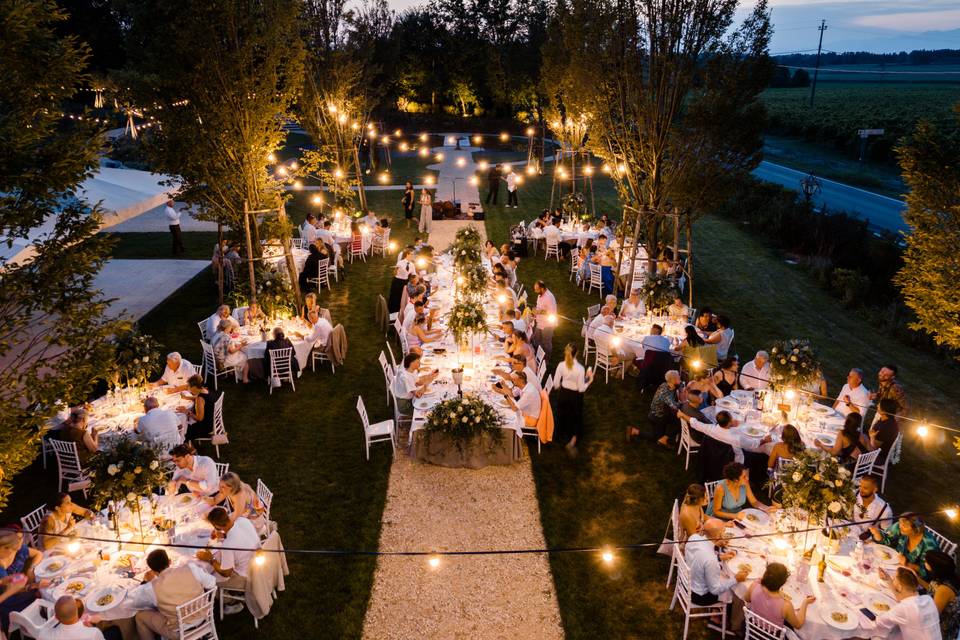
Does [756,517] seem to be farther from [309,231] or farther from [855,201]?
[855,201]

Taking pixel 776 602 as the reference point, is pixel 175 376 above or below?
above

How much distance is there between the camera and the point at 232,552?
6.96 metres

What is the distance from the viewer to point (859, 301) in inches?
720

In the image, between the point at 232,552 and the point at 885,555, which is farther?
the point at 232,552

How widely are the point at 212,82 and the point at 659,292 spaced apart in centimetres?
1013

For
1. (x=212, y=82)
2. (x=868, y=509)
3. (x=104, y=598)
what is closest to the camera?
(x=104, y=598)

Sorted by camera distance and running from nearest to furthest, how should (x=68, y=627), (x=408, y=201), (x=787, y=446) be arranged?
(x=68, y=627), (x=787, y=446), (x=408, y=201)

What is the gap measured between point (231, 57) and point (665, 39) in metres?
9.01

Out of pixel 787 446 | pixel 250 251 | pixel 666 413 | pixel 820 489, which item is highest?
pixel 250 251

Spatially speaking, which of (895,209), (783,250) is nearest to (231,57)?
(783,250)

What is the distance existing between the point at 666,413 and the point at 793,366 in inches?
81.4

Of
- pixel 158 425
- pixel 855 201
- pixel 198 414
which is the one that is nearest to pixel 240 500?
pixel 158 425

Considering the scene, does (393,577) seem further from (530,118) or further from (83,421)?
(530,118)

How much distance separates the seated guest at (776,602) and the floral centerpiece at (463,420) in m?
4.41
